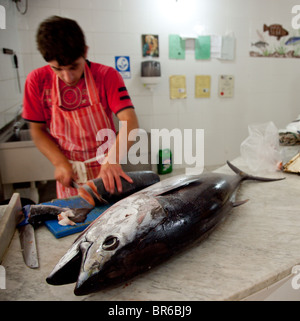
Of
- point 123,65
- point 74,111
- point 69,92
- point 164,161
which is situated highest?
point 123,65

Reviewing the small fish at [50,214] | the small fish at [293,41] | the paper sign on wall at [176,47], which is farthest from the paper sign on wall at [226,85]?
the small fish at [50,214]

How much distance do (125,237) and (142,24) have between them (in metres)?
3.41

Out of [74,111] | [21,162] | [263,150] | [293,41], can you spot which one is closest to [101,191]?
[74,111]

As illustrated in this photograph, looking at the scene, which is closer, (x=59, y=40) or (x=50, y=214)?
(x=50, y=214)

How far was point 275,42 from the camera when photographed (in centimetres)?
421

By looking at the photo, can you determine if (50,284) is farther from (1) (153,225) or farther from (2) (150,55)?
(2) (150,55)

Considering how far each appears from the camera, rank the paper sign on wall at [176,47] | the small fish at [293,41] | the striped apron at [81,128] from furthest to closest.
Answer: the small fish at [293,41], the paper sign on wall at [176,47], the striped apron at [81,128]

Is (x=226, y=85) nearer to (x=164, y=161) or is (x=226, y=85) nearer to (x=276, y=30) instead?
(x=276, y=30)

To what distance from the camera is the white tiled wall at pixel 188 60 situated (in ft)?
10.9

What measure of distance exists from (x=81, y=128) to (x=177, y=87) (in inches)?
89.4

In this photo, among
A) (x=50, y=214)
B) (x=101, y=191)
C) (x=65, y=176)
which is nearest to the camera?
(x=50, y=214)

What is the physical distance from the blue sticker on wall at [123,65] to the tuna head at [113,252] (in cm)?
300

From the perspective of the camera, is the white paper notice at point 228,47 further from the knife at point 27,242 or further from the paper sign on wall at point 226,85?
the knife at point 27,242

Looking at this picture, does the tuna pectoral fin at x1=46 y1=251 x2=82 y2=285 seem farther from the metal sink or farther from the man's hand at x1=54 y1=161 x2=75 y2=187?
the metal sink
